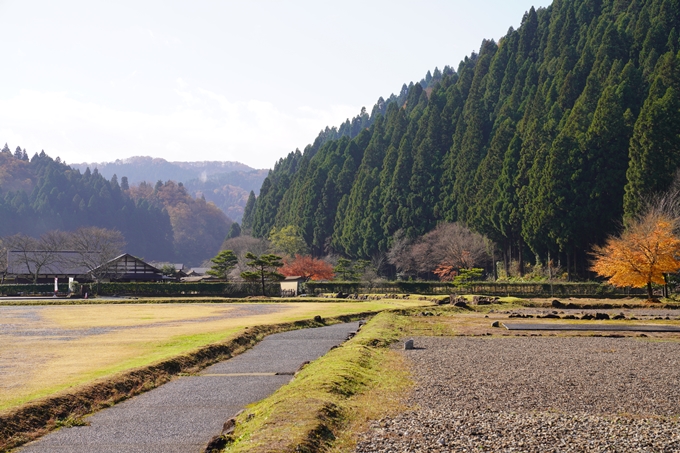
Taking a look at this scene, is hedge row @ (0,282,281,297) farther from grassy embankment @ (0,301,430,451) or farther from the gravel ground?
the gravel ground

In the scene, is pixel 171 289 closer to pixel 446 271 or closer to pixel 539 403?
pixel 446 271

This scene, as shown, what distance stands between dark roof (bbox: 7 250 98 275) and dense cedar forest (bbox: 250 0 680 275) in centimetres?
3196

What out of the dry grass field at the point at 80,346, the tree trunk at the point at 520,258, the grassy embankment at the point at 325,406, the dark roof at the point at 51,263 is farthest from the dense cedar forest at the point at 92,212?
the grassy embankment at the point at 325,406

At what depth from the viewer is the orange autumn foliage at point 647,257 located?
36.8m

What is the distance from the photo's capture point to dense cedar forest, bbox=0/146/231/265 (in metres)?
159

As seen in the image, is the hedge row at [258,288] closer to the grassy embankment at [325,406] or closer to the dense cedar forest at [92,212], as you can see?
the grassy embankment at [325,406]

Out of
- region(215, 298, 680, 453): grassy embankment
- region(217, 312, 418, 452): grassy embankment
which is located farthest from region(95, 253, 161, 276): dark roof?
region(217, 312, 418, 452): grassy embankment

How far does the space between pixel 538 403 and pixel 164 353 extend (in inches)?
380

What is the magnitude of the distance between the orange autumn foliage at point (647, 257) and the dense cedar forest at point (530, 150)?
→ 864 cm

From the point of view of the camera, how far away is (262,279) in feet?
175

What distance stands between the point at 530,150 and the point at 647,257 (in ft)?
79.8

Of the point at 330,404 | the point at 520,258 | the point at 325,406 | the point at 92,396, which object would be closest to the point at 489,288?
the point at 520,258

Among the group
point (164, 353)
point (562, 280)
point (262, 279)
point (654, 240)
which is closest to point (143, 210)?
A: point (262, 279)

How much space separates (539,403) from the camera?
9359 mm
